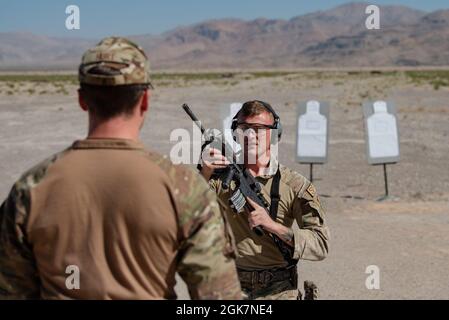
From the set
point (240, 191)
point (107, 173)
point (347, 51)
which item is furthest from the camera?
point (347, 51)

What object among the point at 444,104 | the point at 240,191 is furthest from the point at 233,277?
the point at 444,104

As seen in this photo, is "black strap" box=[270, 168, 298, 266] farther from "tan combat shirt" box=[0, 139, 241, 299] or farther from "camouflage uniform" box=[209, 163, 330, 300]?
"tan combat shirt" box=[0, 139, 241, 299]

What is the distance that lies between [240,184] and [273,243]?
1.08 feet

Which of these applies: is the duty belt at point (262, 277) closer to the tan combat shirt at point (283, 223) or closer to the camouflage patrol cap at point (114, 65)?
the tan combat shirt at point (283, 223)

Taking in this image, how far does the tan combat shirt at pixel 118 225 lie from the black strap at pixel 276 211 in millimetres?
1374

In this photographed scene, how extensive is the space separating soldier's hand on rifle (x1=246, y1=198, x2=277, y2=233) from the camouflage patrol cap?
4.22 feet

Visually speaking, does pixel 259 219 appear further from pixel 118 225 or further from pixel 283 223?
pixel 118 225

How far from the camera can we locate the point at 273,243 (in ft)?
10.7

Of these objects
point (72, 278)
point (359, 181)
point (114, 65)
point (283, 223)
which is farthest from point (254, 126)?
point (359, 181)

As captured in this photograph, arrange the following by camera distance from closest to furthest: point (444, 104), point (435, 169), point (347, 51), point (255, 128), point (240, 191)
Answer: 1. point (240, 191)
2. point (255, 128)
3. point (435, 169)
4. point (444, 104)
5. point (347, 51)

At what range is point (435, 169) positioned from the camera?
13688 millimetres

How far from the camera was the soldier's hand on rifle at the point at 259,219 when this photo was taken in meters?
3.07
